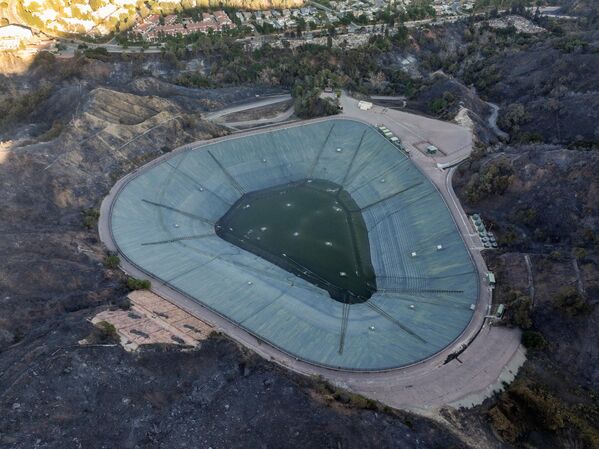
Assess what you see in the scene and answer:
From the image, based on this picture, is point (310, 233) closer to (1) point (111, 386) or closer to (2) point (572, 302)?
(2) point (572, 302)

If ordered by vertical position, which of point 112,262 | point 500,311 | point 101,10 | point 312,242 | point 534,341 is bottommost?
point 312,242

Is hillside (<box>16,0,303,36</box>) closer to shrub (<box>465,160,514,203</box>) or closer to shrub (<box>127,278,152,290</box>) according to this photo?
shrub (<box>127,278,152,290</box>)

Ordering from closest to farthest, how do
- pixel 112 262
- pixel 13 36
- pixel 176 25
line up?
pixel 112 262, pixel 13 36, pixel 176 25

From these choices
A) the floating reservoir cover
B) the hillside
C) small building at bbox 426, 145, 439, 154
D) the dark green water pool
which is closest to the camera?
the floating reservoir cover

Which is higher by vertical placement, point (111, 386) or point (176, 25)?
point (176, 25)

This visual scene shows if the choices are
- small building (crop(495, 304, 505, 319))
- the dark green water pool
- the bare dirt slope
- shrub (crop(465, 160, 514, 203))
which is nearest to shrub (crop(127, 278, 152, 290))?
the bare dirt slope

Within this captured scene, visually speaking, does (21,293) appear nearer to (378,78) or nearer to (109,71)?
(109,71)

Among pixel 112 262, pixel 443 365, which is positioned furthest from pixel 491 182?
pixel 112 262
